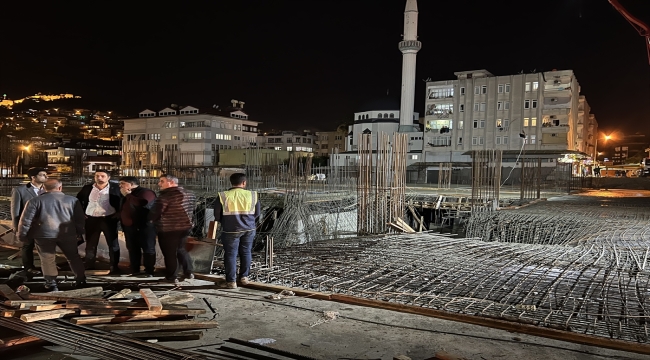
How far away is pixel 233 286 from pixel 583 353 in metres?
3.47

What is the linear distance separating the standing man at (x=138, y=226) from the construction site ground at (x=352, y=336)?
1.50 m

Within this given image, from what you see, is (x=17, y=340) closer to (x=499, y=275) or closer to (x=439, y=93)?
(x=499, y=275)

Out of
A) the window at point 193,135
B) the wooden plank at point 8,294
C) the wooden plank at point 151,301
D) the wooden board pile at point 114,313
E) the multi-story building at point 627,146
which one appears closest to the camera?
the wooden board pile at point 114,313

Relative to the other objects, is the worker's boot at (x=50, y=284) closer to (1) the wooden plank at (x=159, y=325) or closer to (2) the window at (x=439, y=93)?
(1) the wooden plank at (x=159, y=325)

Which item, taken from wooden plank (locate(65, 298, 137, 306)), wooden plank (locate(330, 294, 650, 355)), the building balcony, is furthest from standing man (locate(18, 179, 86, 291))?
the building balcony

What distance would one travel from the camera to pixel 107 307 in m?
3.92

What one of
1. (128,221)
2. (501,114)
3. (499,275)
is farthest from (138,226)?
(501,114)

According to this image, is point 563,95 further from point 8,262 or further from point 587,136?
point 8,262

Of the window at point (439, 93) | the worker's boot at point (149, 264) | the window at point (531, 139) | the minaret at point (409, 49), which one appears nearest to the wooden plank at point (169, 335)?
the worker's boot at point (149, 264)

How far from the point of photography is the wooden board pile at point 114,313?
3.63m

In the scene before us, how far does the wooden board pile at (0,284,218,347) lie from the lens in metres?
3.63

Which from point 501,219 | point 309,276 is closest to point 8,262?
point 309,276

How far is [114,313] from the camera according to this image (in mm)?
3848

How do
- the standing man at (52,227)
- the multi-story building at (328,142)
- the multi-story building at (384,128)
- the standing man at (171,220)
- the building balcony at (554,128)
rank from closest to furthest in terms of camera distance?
1. the standing man at (52,227)
2. the standing man at (171,220)
3. the building balcony at (554,128)
4. the multi-story building at (384,128)
5. the multi-story building at (328,142)
